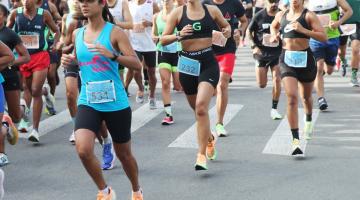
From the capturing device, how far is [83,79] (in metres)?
5.80

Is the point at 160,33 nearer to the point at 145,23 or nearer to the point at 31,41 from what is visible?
the point at 145,23

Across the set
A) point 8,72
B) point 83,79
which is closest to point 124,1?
point 8,72

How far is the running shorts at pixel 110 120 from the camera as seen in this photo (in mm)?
5683

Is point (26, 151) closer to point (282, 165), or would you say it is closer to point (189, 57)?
point (189, 57)

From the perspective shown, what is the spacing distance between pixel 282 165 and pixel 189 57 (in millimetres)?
1478

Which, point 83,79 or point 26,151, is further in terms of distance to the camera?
point 26,151

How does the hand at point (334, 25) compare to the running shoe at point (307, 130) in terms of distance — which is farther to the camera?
the hand at point (334, 25)

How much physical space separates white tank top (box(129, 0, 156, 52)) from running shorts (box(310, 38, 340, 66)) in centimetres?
258

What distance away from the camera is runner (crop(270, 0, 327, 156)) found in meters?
7.95

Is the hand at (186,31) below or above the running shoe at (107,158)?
above

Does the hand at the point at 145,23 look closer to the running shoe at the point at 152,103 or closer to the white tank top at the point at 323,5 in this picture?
the running shoe at the point at 152,103

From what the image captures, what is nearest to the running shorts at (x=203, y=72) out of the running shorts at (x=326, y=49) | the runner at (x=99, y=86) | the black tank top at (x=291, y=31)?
the black tank top at (x=291, y=31)

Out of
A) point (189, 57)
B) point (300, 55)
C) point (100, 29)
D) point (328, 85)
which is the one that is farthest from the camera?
point (328, 85)

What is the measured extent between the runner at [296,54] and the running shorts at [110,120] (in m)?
2.69
